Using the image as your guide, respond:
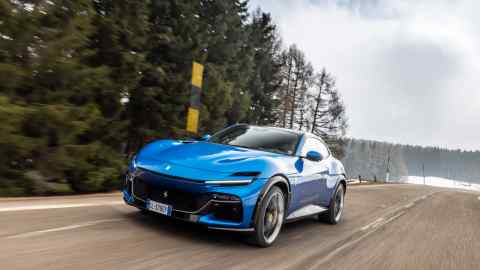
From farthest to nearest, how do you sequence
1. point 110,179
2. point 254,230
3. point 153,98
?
point 153,98 → point 110,179 → point 254,230

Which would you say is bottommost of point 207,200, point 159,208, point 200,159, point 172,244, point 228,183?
point 172,244

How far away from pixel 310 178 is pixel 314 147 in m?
0.92

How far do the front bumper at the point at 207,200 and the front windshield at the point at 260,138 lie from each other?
4.51ft

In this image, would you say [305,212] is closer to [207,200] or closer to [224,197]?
[224,197]

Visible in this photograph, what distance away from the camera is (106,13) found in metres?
11.6

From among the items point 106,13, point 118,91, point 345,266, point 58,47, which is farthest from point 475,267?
point 106,13

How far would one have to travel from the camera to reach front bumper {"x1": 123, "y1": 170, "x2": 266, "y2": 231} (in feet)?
15.1

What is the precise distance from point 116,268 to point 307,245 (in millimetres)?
2801

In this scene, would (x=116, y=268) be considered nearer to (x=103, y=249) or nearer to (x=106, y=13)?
(x=103, y=249)

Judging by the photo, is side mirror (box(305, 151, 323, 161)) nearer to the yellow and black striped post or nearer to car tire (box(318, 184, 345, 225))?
car tire (box(318, 184, 345, 225))

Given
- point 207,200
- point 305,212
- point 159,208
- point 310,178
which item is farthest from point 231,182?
point 305,212

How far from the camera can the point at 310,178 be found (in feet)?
20.4

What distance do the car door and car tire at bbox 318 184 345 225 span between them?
0.76 meters

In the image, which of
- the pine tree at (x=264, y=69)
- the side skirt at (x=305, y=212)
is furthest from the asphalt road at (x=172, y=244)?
the pine tree at (x=264, y=69)
